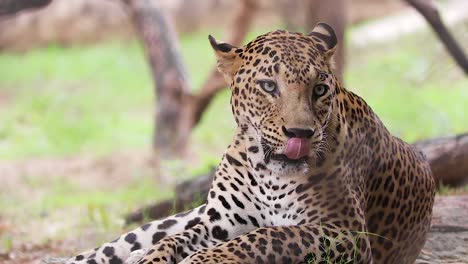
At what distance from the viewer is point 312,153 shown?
455 cm

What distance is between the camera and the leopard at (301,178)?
4.51 metres

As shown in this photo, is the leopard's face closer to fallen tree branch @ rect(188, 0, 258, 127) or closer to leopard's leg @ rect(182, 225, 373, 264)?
leopard's leg @ rect(182, 225, 373, 264)

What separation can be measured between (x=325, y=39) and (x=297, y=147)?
84 centimetres

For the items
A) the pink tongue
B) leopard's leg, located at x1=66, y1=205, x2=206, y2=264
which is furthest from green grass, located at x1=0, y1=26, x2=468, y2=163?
the pink tongue

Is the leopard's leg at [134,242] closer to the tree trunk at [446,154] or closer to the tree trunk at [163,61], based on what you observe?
the tree trunk at [446,154]

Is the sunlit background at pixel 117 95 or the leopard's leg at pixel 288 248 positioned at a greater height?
the leopard's leg at pixel 288 248

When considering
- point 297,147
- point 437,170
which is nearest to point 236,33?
point 437,170

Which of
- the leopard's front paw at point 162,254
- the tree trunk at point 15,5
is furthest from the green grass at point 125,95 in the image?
the leopard's front paw at point 162,254

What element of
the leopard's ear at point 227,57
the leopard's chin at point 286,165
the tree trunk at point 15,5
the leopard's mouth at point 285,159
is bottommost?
the leopard's chin at point 286,165

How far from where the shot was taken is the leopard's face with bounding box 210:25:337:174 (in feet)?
14.8

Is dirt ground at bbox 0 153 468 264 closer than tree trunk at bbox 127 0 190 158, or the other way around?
dirt ground at bbox 0 153 468 264

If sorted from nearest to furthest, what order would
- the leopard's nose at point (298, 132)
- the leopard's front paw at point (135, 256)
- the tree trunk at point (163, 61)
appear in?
the leopard's nose at point (298, 132), the leopard's front paw at point (135, 256), the tree trunk at point (163, 61)

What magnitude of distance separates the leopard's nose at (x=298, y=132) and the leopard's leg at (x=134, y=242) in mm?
1297

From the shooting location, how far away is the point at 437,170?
8141mm
